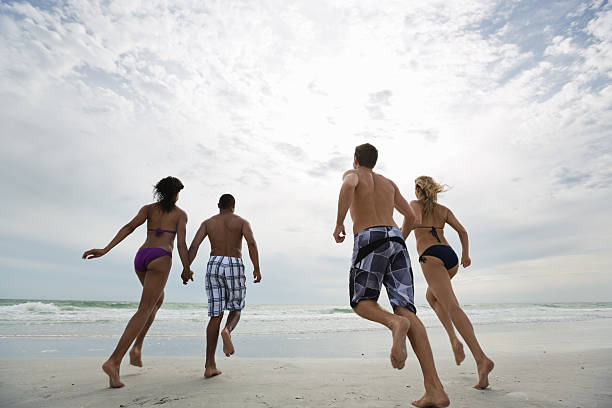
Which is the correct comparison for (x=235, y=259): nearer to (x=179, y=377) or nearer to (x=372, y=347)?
(x=179, y=377)

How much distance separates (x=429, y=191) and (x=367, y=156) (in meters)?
1.40

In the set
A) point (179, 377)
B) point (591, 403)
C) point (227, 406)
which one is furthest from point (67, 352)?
point (591, 403)

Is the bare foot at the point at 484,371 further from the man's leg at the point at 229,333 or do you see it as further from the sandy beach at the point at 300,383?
the man's leg at the point at 229,333

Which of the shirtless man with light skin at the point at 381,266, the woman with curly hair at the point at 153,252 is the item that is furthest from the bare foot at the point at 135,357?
the shirtless man with light skin at the point at 381,266

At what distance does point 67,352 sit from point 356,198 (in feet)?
21.9

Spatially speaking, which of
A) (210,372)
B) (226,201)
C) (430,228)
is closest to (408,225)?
(430,228)

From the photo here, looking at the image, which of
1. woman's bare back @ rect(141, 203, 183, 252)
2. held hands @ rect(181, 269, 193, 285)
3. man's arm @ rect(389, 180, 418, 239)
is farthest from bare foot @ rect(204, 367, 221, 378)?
man's arm @ rect(389, 180, 418, 239)

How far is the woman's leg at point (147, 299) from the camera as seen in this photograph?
13.1 ft

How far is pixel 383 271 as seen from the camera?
312cm

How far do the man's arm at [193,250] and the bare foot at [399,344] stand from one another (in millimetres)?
2830

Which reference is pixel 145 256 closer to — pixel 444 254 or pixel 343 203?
pixel 343 203

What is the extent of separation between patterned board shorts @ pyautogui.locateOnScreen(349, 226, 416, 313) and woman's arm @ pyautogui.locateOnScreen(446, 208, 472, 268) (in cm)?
169

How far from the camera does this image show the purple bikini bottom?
4332mm

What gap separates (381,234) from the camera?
10.5 feet
